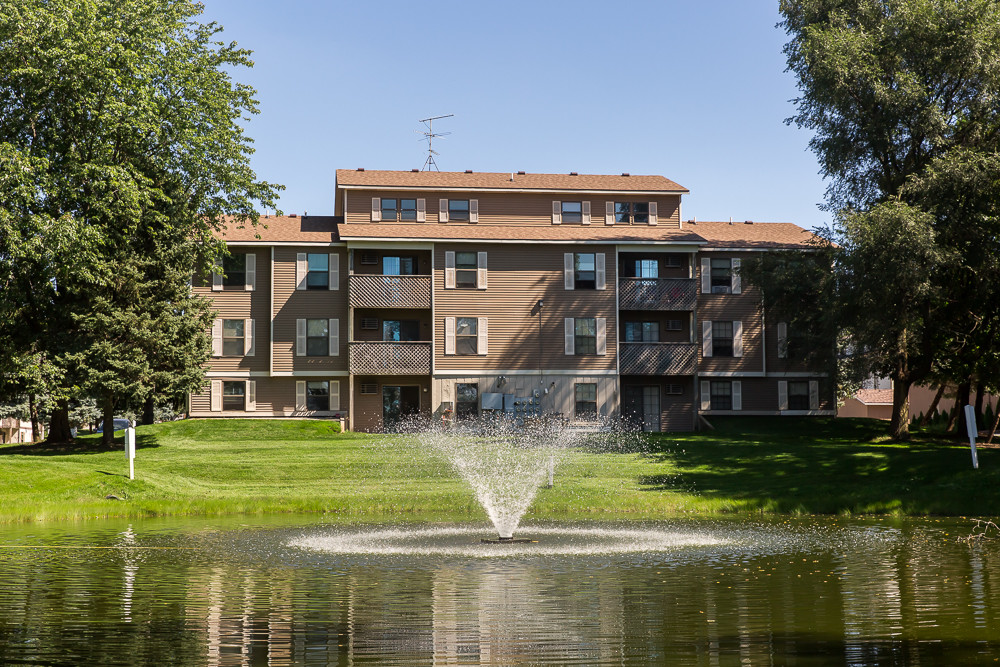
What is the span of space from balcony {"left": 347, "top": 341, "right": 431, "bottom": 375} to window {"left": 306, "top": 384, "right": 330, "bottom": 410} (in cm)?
220

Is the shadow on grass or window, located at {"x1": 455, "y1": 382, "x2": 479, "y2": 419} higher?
window, located at {"x1": 455, "y1": 382, "x2": 479, "y2": 419}

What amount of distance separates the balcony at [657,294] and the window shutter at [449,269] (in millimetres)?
8267

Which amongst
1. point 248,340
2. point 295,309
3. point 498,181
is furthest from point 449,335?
point 248,340

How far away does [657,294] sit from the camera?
157 ft

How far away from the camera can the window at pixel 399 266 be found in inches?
1870

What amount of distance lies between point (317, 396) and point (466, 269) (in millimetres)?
9505

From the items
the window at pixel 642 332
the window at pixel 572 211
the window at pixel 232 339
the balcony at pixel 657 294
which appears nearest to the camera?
the window at pixel 232 339

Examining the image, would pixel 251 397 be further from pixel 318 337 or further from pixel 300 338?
pixel 318 337

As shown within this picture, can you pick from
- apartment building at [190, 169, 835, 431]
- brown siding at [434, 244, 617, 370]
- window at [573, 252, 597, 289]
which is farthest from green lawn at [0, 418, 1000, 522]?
window at [573, 252, 597, 289]

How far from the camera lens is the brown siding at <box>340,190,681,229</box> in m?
48.3

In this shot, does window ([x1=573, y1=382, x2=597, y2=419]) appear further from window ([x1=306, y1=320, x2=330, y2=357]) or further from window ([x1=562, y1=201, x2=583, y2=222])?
window ([x1=306, y1=320, x2=330, y2=357])

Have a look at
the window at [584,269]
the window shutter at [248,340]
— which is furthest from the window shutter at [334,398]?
the window at [584,269]

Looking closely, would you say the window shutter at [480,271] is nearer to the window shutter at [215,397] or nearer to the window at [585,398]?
the window at [585,398]

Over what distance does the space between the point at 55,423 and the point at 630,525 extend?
2707cm
